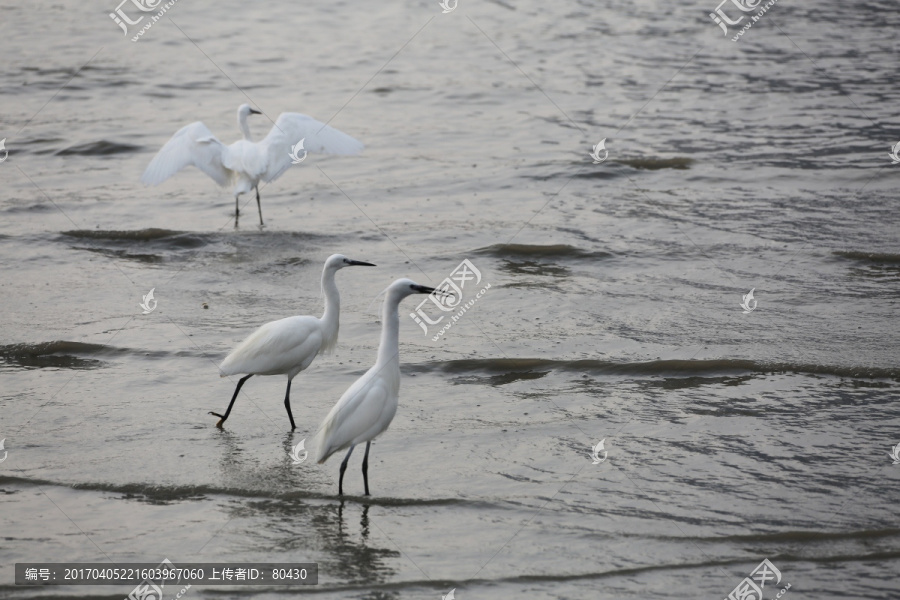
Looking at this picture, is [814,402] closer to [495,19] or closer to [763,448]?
[763,448]

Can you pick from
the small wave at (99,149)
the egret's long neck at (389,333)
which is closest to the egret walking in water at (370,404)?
the egret's long neck at (389,333)

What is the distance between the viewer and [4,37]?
1764cm

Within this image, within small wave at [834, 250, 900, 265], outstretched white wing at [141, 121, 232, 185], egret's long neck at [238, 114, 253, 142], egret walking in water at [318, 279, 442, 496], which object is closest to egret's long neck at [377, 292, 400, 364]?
egret walking in water at [318, 279, 442, 496]

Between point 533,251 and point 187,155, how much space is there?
359 centimetres

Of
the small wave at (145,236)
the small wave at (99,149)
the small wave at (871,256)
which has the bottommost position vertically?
the small wave at (145,236)

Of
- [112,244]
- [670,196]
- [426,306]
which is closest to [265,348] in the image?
[426,306]

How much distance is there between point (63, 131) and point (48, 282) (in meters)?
5.28

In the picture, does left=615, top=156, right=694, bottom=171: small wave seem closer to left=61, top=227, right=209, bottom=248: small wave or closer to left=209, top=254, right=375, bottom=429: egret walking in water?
left=61, top=227, right=209, bottom=248: small wave

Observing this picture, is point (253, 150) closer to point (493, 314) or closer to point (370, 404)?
point (493, 314)

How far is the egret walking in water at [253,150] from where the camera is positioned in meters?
9.45

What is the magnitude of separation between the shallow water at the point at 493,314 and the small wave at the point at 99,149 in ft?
0.22

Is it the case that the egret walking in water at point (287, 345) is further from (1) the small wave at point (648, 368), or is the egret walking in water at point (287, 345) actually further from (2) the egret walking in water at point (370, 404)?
(1) the small wave at point (648, 368)

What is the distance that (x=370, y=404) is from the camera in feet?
17.7

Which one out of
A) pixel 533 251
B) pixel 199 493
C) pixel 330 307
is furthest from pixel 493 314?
pixel 199 493
